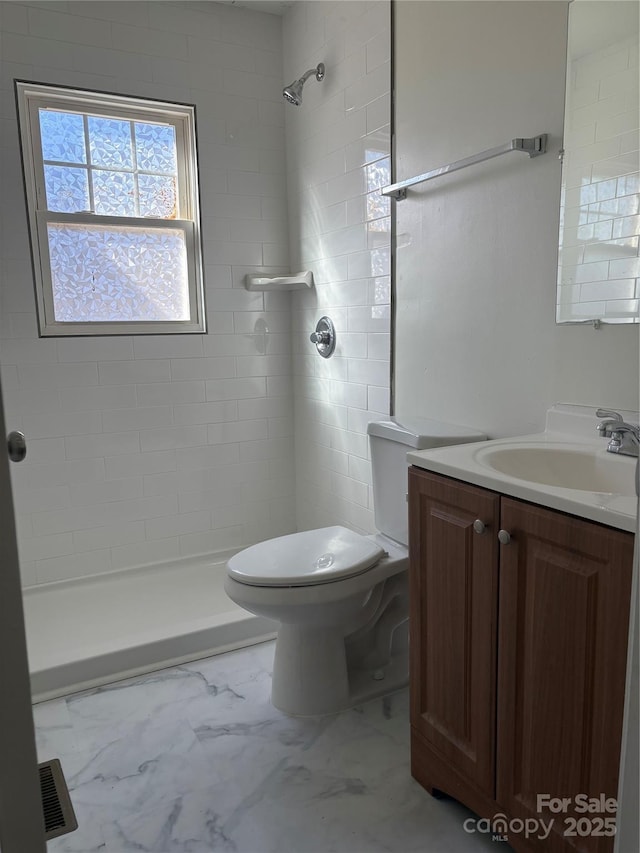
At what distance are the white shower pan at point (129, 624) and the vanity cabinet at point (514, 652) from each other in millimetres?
961

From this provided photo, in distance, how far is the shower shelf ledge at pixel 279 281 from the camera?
2.83 m

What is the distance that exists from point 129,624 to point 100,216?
1.75 m

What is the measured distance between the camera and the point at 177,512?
2.96m

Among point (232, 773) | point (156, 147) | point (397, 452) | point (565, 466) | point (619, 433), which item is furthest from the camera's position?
point (156, 147)

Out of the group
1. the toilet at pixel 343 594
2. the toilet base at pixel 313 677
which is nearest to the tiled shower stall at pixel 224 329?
the toilet at pixel 343 594

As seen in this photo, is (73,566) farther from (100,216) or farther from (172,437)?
(100,216)

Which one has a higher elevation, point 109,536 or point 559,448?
point 559,448

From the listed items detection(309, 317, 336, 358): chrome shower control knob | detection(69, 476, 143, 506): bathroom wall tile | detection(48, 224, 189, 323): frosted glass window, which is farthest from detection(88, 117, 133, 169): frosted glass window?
detection(69, 476, 143, 506): bathroom wall tile

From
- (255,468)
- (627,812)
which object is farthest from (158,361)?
(627,812)

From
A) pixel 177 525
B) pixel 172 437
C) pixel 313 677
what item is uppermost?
pixel 172 437

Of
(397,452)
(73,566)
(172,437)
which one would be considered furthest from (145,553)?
(397,452)

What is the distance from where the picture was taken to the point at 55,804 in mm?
1380

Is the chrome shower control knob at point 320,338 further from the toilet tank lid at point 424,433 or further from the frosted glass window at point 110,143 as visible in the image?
the frosted glass window at point 110,143

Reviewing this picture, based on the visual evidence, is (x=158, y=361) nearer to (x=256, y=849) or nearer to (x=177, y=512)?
(x=177, y=512)
